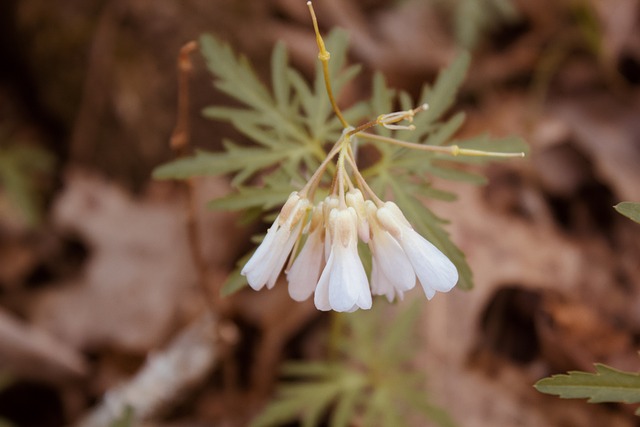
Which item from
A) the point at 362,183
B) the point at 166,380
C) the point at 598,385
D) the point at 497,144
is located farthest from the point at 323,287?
the point at 166,380

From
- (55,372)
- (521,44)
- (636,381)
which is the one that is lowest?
(636,381)

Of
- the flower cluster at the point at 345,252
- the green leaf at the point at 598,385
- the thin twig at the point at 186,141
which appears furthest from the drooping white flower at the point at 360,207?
the thin twig at the point at 186,141

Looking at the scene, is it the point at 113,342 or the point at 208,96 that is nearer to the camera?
the point at 113,342

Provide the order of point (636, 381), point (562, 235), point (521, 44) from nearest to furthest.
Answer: point (636, 381)
point (562, 235)
point (521, 44)

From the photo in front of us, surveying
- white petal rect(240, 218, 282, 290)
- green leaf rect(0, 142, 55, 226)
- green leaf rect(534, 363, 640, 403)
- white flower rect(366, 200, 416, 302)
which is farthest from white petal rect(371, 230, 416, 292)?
green leaf rect(0, 142, 55, 226)

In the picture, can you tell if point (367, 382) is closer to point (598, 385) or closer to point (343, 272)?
point (598, 385)

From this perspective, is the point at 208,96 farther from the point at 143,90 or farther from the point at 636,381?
the point at 636,381

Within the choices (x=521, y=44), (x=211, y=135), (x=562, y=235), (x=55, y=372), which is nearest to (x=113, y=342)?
(x=55, y=372)
